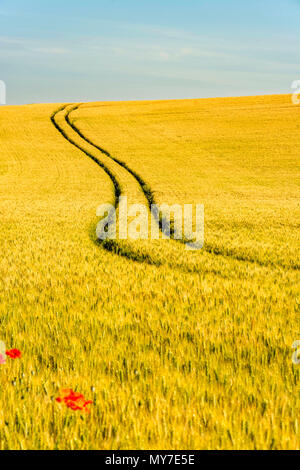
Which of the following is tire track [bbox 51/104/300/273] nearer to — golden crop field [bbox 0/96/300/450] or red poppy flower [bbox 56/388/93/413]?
golden crop field [bbox 0/96/300/450]

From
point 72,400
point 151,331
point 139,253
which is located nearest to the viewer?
point 72,400

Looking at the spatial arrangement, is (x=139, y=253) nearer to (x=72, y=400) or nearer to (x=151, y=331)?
(x=151, y=331)

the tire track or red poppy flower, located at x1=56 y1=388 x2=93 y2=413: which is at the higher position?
the tire track

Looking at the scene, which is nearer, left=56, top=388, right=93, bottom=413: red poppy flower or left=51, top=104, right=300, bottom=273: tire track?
left=56, top=388, right=93, bottom=413: red poppy flower

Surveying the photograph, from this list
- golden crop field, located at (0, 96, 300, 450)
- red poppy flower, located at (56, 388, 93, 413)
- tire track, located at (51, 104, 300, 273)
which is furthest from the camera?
tire track, located at (51, 104, 300, 273)

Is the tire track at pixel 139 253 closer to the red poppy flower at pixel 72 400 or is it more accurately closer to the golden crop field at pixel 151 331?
the golden crop field at pixel 151 331

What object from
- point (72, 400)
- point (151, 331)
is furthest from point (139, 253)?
point (72, 400)

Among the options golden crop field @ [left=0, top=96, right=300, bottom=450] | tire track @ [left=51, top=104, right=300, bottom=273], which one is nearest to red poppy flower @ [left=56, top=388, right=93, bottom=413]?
golden crop field @ [left=0, top=96, right=300, bottom=450]

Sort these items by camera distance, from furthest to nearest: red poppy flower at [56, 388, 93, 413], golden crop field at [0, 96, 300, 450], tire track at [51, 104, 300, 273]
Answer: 1. tire track at [51, 104, 300, 273]
2. golden crop field at [0, 96, 300, 450]
3. red poppy flower at [56, 388, 93, 413]

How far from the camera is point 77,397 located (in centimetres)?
289

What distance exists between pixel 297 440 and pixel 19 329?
3.66 m

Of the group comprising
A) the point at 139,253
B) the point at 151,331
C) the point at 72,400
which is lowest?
the point at 72,400

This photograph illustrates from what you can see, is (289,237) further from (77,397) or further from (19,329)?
(77,397)

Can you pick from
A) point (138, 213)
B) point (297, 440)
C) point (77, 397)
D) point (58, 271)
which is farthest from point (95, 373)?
point (138, 213)
